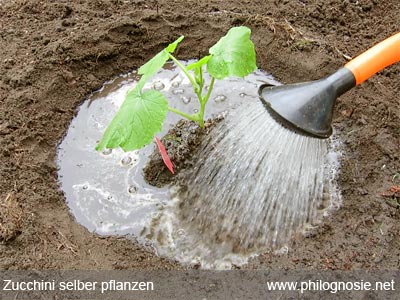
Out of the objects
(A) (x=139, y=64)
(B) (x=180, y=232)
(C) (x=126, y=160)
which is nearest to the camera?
(B) (x=180, y=232)

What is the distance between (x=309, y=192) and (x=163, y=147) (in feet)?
2.16

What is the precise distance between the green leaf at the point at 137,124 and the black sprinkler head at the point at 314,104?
447 mm

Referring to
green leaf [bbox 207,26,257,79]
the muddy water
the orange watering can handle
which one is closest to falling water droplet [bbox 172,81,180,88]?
the muddy water

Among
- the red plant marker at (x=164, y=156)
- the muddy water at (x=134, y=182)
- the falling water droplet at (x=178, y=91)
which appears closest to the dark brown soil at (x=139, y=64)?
the muddy water at (x=134, y=182)

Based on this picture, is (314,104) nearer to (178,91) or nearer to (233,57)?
(233,57)

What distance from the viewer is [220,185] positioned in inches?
91.7

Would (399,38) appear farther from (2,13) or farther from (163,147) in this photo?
(2,13)

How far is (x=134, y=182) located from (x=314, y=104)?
884 mm

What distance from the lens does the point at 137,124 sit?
2004mm

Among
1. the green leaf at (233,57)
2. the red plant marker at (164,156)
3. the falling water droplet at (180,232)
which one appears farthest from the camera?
the red plant marker at (164,156)

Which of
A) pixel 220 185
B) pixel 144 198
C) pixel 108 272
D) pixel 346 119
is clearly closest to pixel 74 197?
pixel 144 198

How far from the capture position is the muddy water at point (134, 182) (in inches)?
85.4

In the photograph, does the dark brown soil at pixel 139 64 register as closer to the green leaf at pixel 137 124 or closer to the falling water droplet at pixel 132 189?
the falling water droplet at pixel 132 189

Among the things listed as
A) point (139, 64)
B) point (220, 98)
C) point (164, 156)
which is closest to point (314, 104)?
point (164, 156)
